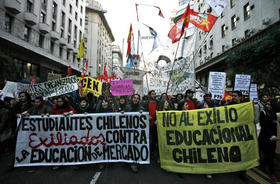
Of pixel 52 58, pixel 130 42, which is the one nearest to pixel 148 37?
pixel 130 42

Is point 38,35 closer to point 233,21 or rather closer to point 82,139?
point 82,139

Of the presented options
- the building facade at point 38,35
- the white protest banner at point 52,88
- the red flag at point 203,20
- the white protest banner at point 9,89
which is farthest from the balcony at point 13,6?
the red flag at point 203,20

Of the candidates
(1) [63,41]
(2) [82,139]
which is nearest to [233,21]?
(2) [82,139]

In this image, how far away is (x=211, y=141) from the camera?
3068mm

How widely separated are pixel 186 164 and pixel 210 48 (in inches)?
952

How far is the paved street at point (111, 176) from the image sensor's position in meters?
2.85

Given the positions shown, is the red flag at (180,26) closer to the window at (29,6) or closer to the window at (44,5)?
the window at (29,6)

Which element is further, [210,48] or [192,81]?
[210,48]

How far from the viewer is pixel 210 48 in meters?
23.2

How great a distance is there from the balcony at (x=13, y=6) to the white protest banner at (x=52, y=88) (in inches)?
519

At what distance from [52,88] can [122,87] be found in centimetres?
297

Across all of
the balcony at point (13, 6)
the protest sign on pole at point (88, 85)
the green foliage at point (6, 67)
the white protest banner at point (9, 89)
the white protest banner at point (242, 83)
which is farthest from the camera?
the balcony at point (13, 6)

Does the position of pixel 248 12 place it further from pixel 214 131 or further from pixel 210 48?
pixel 214 131

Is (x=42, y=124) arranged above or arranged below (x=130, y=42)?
below
